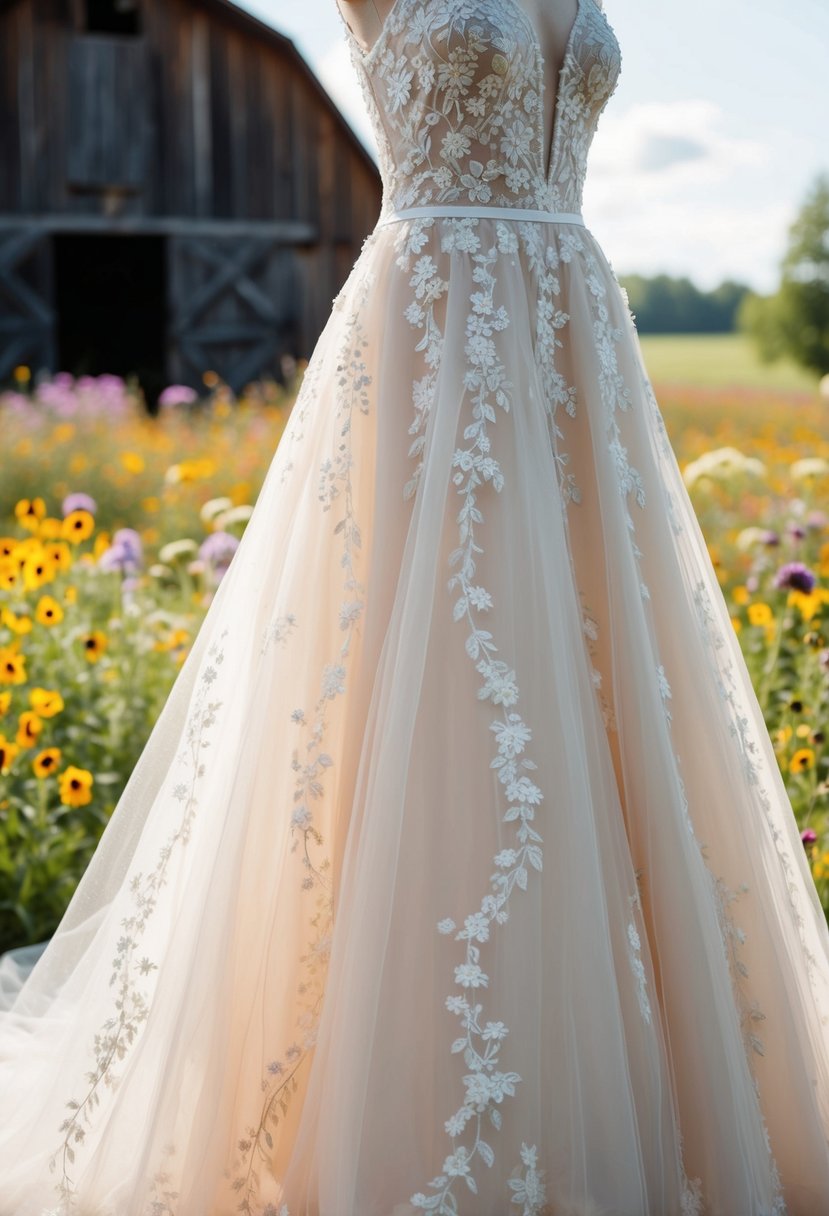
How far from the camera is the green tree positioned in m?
42.1

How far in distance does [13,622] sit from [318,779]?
224 cm

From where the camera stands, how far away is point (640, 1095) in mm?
2094

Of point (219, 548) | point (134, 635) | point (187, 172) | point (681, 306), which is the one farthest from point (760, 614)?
point (681, 306)

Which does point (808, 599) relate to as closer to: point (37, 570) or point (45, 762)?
point (45, 762)

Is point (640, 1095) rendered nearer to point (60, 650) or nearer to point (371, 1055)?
point (371, 1055)

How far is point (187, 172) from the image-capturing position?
1284cm

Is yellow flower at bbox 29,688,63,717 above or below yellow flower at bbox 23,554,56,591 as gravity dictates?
below

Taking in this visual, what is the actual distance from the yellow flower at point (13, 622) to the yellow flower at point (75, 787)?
66cm

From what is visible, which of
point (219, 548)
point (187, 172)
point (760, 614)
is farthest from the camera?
point (187, 172)

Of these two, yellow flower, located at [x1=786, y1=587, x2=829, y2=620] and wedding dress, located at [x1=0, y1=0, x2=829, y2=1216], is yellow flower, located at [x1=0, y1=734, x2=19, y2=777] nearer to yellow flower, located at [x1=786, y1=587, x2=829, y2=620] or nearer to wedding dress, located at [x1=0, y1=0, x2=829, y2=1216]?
wedding dress, located at [x1=0, y1=0, x2=829, y2=1216]

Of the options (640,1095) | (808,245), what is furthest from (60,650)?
(808,245)

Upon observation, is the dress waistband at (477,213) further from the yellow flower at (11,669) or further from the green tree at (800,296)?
the green tree at (800,296)

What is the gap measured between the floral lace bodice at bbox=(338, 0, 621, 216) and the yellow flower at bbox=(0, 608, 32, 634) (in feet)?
6.91

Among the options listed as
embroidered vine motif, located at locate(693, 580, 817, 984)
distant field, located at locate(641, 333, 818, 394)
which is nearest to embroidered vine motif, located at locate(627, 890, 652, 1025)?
embroidered vine motif, located at locate(693, 580, 817, 984)
